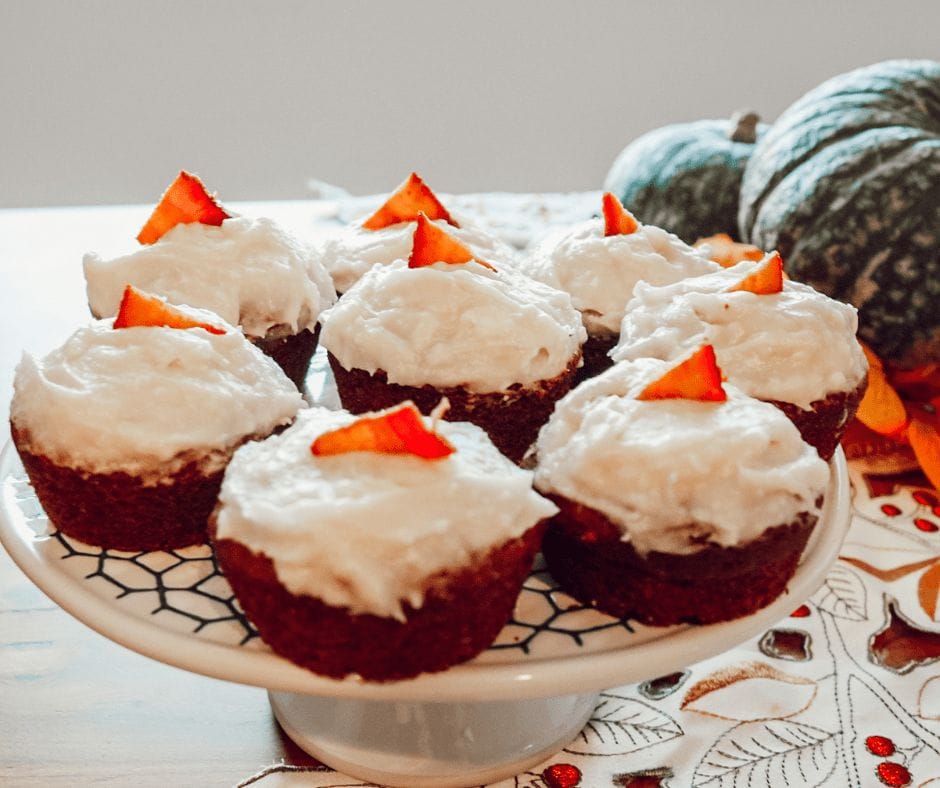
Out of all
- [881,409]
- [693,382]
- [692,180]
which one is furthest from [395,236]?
[692,180]

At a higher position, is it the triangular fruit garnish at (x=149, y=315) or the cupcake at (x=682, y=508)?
the triangular fruit garnish at (x=149, y=315)

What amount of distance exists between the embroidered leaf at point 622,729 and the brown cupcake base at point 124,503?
31.0 inches

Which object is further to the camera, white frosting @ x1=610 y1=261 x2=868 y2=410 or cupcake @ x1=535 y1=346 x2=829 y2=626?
white frosting @ x1=610 y1=261 x2=868 y2=410

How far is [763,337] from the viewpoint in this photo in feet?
6.37

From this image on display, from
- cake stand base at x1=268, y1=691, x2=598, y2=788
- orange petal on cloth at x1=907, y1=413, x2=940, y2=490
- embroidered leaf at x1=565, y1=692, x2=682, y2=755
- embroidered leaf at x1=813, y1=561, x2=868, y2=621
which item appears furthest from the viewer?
orange petal on cloth at x1=907, y1=413, x2=940, y2=490

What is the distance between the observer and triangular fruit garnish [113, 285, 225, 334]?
1.82 meters

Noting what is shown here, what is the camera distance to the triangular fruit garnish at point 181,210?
2.21 metres

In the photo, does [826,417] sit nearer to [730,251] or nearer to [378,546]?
[378,546]

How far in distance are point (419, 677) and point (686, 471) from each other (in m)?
0.48

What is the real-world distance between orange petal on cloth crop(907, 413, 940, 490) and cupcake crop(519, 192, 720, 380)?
→ 0.90 meters

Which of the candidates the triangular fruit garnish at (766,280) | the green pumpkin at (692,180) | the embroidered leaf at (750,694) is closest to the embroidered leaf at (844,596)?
the embroidered leaf at (750,694)

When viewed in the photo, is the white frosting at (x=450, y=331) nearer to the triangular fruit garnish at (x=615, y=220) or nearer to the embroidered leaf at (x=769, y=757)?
the triangular fruit garnish at (x=615, y=220)

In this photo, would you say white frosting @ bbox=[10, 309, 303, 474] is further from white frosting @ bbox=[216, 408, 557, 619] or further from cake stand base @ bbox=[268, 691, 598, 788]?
cake stand base @ bbox=[268, 691, 598, 788]

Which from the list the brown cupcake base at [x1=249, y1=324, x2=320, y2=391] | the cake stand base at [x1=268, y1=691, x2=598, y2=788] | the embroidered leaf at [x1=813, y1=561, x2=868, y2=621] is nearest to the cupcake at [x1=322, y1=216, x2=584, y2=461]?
the brown cupcake base at [x1=249, y1=324, x2=320, y2=391]
